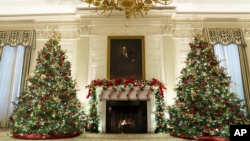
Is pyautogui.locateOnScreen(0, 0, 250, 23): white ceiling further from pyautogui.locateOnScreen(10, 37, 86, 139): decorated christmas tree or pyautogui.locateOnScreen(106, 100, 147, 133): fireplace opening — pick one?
pyautogui.locateOnScreen(106, 100, 147, 133): fireplace opening

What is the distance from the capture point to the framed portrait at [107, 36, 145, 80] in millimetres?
6172

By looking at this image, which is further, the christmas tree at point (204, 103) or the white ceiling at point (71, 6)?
the white ceiling at point (71, 6)

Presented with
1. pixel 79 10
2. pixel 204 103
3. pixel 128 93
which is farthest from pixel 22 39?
pixel 204 103

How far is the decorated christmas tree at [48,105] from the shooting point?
4258mm

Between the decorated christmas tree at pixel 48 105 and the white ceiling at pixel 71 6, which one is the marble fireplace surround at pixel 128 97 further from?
the white ceiling at pixel 71 6

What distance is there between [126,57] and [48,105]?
3.02 m

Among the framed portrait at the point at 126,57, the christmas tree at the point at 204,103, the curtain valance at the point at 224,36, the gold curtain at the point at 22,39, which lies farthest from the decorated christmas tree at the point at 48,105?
the curtain valance at the point at 224,36

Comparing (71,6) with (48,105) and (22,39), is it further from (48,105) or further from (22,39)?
(48,105)

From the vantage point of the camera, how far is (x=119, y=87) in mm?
5664

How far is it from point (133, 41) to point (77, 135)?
3602 millimetres

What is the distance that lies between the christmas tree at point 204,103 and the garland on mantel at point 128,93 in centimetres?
72

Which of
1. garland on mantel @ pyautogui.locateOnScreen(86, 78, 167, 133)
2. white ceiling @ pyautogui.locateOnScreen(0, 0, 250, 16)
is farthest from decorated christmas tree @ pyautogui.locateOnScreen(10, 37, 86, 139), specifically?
white ceiling @ pyautogui.locateOnScreen(0, 0, 250, 16)

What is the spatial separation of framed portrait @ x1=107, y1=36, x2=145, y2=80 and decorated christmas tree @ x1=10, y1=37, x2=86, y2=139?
170 cm

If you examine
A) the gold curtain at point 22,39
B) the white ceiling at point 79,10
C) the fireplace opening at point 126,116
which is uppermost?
the white ceiling at point 79,10
